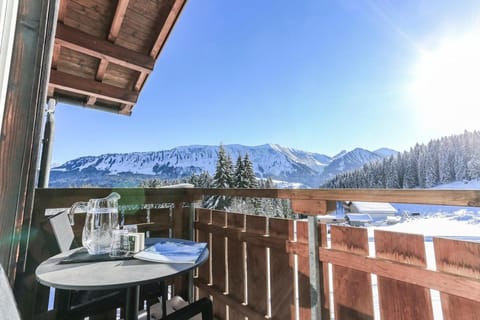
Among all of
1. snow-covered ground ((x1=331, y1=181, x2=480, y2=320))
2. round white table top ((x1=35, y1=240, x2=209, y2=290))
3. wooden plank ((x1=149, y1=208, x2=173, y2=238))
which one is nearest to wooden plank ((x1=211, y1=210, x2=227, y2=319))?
wooden plank ((x1=149, y1=208, x2=173, y2=238))

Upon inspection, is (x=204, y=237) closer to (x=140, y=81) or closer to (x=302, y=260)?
(x=302, y=260)

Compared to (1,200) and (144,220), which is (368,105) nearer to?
(144,220)

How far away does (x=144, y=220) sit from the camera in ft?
6.93

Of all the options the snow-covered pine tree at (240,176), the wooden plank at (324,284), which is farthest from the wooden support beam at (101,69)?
the snow-covered pine tree at (240,176)

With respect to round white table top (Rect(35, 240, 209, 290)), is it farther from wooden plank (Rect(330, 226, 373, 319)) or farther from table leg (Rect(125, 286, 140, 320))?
wooden plank (Rect(330, 226, 373, 319))

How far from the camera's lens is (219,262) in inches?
81.5

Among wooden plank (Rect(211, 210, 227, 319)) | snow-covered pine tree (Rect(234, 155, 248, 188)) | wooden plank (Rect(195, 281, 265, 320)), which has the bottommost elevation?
wooden plank (Rect(195, 281, 265, 320))

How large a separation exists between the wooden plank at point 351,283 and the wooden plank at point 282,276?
0.97 ft

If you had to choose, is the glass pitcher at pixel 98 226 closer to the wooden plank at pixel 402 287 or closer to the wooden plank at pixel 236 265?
the wooden plank at pixel 236 265

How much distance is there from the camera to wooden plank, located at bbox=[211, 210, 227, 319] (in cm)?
202

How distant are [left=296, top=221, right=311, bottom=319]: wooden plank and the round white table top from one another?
0.66m

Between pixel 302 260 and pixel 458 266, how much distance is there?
0.74 meters

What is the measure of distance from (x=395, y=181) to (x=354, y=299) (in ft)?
15.8

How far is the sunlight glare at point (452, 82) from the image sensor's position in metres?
2.77
